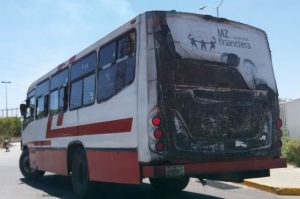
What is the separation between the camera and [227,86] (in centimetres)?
859

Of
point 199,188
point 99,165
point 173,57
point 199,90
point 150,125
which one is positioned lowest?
point 199,188

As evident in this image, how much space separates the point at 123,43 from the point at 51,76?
463 centimetres

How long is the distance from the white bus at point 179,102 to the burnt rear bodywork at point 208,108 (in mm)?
17

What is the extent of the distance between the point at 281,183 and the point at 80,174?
486 centimetres

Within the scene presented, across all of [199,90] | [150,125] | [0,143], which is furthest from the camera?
[0,143]

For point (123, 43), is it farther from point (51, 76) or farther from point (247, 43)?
point (51, 76)

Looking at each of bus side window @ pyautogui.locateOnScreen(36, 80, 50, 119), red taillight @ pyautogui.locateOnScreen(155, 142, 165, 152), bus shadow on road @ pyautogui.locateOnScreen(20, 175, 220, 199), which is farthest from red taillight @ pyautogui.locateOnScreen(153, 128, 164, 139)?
bus side window @ pyautogui.locateOnScreen(36, 80, 50, 119)

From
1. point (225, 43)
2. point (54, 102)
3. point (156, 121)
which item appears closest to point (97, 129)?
point (156, 121)

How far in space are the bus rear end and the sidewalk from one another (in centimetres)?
243

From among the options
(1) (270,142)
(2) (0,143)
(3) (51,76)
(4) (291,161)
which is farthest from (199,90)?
(2) (0,143)

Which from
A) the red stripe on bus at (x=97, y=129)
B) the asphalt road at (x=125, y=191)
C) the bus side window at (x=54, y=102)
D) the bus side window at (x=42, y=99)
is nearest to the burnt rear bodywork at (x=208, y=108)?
the red stripe on bus at (x=97, y=129)

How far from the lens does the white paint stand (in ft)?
27.2

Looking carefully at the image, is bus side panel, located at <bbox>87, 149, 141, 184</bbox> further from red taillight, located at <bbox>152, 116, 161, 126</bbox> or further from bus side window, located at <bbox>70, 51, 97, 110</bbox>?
bus side window, located at <bbox>70, 51, 97, 110</bbox>

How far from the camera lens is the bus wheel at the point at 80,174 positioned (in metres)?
10.1
